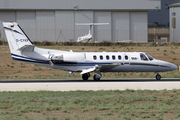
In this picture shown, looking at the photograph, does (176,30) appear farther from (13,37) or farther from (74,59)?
(13,37)

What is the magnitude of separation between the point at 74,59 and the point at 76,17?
1328 inches

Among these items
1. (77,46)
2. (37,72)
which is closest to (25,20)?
(77,46)

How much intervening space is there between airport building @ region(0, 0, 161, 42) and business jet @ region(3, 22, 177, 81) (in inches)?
1202

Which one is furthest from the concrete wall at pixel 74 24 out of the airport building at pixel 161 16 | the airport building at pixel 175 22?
the airport building at pixel 161 16

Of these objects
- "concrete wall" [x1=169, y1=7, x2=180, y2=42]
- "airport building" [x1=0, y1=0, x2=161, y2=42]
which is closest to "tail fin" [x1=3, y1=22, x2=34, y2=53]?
"airport building" [x1=0, y1=0, x2=161, y2=42]

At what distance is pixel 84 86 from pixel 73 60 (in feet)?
17.3

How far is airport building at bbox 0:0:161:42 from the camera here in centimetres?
5981

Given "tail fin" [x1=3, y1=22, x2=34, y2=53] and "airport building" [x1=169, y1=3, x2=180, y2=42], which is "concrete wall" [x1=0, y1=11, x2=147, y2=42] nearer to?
"airport building" [x1=169, y1=3, x2=180, y2=42]

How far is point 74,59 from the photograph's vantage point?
28719mm

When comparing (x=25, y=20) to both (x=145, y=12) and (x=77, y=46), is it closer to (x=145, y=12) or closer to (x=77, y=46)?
(x=77, y=46)

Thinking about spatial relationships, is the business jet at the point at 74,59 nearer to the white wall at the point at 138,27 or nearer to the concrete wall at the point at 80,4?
the concrete wall at the point at 80,4

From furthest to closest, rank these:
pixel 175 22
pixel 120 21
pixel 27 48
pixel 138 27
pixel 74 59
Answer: pixel 175 22, pixel 138 27, pixel 120 21, pixel 74 59, pixel 27 48

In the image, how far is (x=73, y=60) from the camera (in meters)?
28.7

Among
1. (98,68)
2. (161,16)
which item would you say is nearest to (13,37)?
(98,68)
